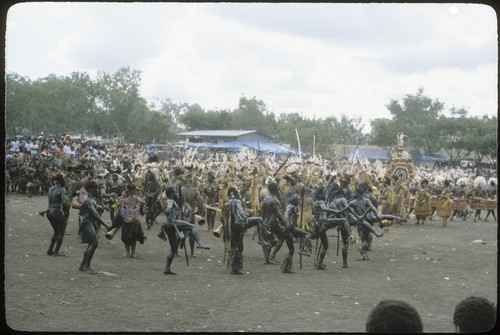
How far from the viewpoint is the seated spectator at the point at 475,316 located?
8.73 ft

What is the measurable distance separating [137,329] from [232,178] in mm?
9586

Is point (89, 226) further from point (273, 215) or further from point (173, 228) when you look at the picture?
point (273, 215)

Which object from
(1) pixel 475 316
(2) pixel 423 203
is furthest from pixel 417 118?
(1) pixel 475 316

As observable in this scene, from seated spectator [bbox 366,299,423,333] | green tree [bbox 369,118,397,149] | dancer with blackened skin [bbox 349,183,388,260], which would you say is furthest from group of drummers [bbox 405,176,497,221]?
green tree [bbox 369,118,397,149]

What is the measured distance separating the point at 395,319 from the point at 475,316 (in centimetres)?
49

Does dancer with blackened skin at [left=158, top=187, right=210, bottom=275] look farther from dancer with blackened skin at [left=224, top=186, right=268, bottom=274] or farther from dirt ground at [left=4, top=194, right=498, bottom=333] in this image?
dancer with blackened skin at [left=224, top=186, right=268, bottom=274]

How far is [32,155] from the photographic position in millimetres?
22438

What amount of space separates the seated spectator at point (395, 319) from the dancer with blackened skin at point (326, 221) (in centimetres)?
843

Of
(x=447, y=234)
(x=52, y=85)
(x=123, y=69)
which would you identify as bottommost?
(x=447, y=234)

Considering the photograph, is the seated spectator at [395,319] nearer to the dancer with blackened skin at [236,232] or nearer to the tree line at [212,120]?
the dancer with blackened skin at [236,232]

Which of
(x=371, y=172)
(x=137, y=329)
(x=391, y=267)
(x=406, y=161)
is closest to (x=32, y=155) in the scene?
(x=371, y=172)

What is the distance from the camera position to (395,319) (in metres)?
2.41

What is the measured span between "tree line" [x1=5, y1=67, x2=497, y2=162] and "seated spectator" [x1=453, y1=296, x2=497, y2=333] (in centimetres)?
2869

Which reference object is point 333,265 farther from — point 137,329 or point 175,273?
point 137,329
